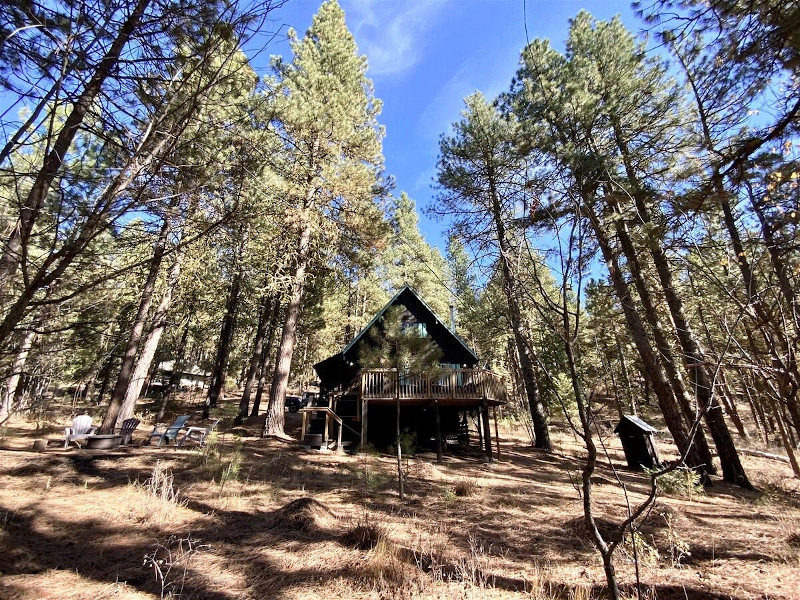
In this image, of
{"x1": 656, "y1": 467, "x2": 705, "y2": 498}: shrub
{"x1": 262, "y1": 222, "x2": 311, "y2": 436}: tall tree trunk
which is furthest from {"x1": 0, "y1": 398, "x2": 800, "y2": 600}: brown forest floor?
{"x1": 262, "y1": 222, "x2": 311, "y2": 436}: tall tree trunk

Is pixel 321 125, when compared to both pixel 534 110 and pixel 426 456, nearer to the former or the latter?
pixel 534 110

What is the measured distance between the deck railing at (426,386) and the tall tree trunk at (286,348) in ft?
9.18

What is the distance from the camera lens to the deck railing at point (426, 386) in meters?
12.3

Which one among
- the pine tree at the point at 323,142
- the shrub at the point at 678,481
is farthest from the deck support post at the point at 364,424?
the shrub at the point at 678,481

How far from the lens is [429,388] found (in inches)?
474

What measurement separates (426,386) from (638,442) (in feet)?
24.7

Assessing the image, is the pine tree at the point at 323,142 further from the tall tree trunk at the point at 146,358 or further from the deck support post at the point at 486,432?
the deck support post at the point at 486,432

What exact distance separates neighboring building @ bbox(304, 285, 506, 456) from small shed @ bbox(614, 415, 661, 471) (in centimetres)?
436

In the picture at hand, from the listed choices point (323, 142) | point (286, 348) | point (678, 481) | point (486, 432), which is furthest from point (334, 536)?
point (323, 142)

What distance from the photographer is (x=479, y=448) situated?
14992 millimetres

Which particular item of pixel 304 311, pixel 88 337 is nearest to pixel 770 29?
pixel 88 337

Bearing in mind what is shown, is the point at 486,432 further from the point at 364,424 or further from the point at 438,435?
the point at 364,424

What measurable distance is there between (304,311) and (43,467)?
469 inches

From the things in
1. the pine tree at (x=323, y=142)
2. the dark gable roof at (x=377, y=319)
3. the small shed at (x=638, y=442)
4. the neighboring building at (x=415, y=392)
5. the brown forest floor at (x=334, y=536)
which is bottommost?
the brown forest floor at (x=334, y=536)
